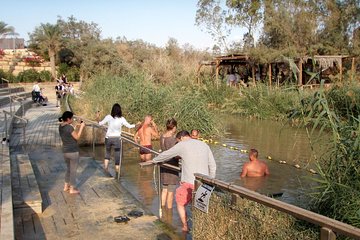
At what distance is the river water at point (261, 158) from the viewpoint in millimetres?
9281

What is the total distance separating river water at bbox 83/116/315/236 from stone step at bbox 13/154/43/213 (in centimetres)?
206

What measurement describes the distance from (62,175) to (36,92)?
70.6ft

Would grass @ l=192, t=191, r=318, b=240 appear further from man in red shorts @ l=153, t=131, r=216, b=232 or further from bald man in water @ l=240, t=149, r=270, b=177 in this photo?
bald man in water @ l=240, t=149, r=270, b=177

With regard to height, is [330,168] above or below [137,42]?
below

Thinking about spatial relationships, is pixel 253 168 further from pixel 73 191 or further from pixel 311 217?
pixel 311 217

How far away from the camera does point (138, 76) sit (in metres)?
19.1

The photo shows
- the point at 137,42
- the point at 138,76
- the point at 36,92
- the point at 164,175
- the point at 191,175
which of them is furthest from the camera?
the point at 137,42

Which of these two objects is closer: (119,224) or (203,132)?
(119,224)

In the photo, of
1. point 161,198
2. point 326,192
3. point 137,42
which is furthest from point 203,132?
point 137,42

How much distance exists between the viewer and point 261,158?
14.0 m

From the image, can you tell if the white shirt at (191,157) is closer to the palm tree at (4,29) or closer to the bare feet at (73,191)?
the bare feet at (73,191)

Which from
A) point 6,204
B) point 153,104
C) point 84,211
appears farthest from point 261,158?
point 6,204

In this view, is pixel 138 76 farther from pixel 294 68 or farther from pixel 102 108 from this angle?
pixel 294 68

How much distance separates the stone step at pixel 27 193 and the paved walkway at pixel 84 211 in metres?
0.13
